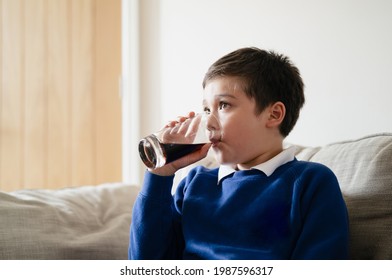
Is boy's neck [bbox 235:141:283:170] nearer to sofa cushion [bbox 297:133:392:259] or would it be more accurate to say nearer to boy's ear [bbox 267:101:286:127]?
boy's ear [bbox 267:101:286:127]

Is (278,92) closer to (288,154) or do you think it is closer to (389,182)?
(288,154)

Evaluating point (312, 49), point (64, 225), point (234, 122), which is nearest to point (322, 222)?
point (234, 122)

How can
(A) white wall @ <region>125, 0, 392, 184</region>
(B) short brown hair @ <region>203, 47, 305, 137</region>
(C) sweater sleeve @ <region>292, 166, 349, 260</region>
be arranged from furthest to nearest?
(A) white wall @ <region>125, 0, 392, 184</region> → (B) short brown hair @ <region>203, 47, 305, 137</region> → (C) sweater sleeve @ <region>292, 166, 349, 260</region>

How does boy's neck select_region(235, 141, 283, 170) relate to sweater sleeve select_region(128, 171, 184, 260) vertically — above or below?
above

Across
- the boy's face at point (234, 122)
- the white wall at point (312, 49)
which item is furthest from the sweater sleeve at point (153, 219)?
the white wall at point (312, 49)

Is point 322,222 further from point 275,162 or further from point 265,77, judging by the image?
point 265,77

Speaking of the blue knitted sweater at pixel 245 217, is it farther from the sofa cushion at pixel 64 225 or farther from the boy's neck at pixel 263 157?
the sofa cushion at pixel 64 225

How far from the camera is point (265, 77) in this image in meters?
1.28

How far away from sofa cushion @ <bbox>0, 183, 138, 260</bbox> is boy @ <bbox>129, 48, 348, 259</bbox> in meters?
0.24

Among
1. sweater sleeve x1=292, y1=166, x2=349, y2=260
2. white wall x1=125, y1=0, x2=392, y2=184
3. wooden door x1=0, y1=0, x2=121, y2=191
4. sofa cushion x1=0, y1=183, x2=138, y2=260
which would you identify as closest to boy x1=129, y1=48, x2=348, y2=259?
sweater sleeve x1=292, y1=166, x2=349, y2=260

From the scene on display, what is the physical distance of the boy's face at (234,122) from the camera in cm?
124

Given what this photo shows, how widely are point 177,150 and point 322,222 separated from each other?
1.15 feet

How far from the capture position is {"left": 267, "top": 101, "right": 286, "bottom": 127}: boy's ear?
1.29 m
